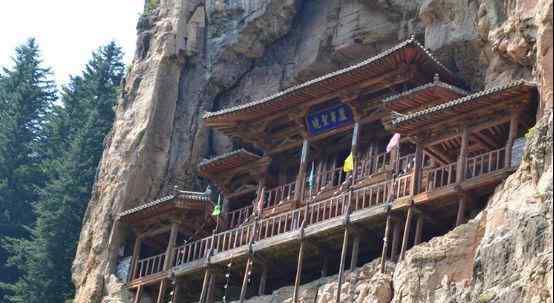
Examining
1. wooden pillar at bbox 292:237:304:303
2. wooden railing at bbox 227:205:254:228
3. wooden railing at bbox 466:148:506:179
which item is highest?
wooden railing at bbox 227:205:254:228

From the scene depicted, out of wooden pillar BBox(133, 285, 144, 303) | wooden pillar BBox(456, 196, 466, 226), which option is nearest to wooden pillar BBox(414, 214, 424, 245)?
wooden pillar BBox(456, 196, 466, 226)

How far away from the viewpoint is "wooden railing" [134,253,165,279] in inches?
1235

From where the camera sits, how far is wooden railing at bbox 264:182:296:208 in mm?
30661

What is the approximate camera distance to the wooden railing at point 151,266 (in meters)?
31.4

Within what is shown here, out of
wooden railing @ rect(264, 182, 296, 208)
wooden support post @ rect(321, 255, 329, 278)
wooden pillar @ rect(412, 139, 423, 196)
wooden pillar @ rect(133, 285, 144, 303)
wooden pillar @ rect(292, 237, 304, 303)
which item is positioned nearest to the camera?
wooden pillar @ rect(412, 139, 423, 196)

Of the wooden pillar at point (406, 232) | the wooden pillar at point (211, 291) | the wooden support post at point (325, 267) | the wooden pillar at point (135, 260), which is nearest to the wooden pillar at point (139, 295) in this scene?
the wooden pillar at point (135, 260)

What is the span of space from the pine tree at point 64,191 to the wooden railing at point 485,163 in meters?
14.0

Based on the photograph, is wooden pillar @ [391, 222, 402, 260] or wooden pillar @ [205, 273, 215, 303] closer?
wooden pillar @ [391, 222, 402, 260]

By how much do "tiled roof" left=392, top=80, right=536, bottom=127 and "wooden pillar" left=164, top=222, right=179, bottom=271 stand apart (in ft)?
24.8

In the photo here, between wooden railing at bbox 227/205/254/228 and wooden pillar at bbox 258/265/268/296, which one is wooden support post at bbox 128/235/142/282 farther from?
wooden pillar at bbox 258/265/268/296

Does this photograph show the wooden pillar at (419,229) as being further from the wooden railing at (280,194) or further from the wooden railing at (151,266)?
the wooden railing at (151,266)

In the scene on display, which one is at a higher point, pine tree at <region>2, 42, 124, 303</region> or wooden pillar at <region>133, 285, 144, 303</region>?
pine tree at <region>2, 42, 124, 303</region>

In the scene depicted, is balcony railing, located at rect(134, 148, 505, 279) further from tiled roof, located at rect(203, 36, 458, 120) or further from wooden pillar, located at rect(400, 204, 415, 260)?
tiled roof, located at rect(203, 36, 458, 120)

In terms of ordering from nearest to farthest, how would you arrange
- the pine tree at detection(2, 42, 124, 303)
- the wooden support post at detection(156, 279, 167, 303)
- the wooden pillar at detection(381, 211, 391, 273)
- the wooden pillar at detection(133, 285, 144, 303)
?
the wooden pillar at detection(381, 211, 391, 273) → the wooden support post at detection(156, 279, 167, 303) → the wooden pillar at detection(133, 285, 144, 303) → the pine tree at detection(2, 42, 124, 303)
